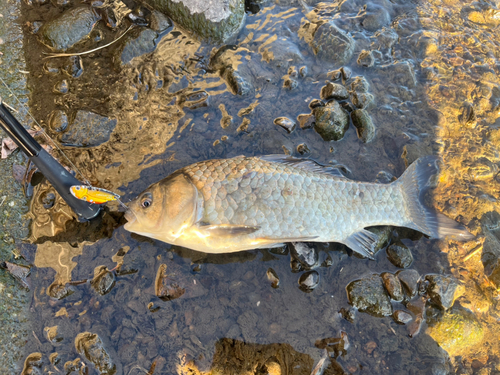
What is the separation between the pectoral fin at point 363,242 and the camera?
3434 millimetres

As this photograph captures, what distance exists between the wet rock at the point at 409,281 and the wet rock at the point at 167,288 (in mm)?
2436

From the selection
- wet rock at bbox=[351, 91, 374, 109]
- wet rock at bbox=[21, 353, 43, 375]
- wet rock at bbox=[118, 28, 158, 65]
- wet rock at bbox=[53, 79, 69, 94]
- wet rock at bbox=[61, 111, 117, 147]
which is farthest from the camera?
wet rock at bbox=[118, 28, 158, 65]

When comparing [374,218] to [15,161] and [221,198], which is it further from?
[15,161]

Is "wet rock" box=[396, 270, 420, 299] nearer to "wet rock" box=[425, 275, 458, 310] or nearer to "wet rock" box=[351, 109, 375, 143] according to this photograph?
"wet rock" box=[425, 275, 458, 310]

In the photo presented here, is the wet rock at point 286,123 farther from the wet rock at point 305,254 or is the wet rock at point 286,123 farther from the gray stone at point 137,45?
the gray stone at point 137,45

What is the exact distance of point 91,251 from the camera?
3.45m

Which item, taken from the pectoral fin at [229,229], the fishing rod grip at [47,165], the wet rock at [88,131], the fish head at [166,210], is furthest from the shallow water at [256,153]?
the pectoral fin at [229,229]

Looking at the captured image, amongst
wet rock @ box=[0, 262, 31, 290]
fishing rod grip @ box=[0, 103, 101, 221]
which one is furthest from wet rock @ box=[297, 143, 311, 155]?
wet rock @ box=[0, 262, 31, 290]

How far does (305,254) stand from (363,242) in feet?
2.20

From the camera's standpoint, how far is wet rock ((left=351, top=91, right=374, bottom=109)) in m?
4.16

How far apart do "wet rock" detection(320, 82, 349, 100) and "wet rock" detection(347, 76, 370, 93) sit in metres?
0.17

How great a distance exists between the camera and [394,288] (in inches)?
133

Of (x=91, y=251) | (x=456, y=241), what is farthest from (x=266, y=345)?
(x=456, y=241)

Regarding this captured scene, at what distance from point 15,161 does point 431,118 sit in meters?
5.35
